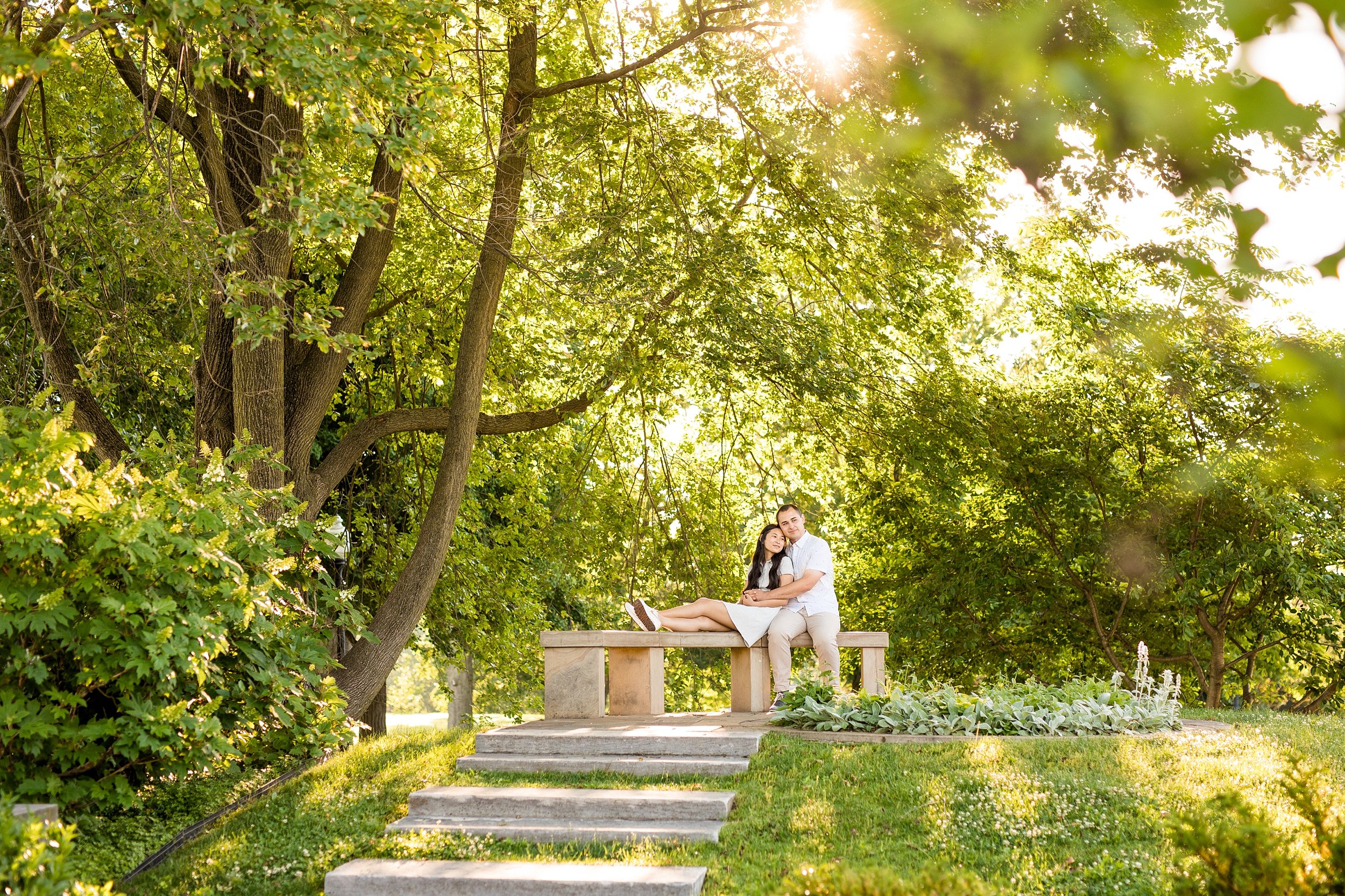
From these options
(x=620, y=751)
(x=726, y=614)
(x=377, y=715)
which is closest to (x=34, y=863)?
(x=620, y=751)

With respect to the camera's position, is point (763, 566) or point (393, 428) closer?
point (763, 566)

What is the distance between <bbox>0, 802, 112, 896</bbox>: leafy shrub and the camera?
365 centimetres

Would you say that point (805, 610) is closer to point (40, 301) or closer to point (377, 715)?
point (377, 715)

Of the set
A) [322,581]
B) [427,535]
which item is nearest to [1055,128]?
[322,581]

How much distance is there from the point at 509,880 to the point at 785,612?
181 inches

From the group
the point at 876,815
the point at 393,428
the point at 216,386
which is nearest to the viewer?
the point at 876,815

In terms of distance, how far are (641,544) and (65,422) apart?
729cm

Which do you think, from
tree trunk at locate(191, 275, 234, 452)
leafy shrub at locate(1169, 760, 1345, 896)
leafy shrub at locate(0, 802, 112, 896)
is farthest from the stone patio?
leafy shrub at locate(0, 802, 112, 896)

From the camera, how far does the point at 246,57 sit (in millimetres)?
5582

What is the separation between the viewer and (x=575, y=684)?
916 centimetres

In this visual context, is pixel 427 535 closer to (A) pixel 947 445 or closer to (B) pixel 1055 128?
(A) pixel 947 445

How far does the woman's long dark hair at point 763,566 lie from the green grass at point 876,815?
90.1 inches

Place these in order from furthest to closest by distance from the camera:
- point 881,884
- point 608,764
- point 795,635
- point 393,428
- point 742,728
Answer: point 393,428 → point 795,635 → point 742,728 → point 608,764 → point 881,884

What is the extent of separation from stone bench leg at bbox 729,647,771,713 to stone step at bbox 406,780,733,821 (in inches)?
128
